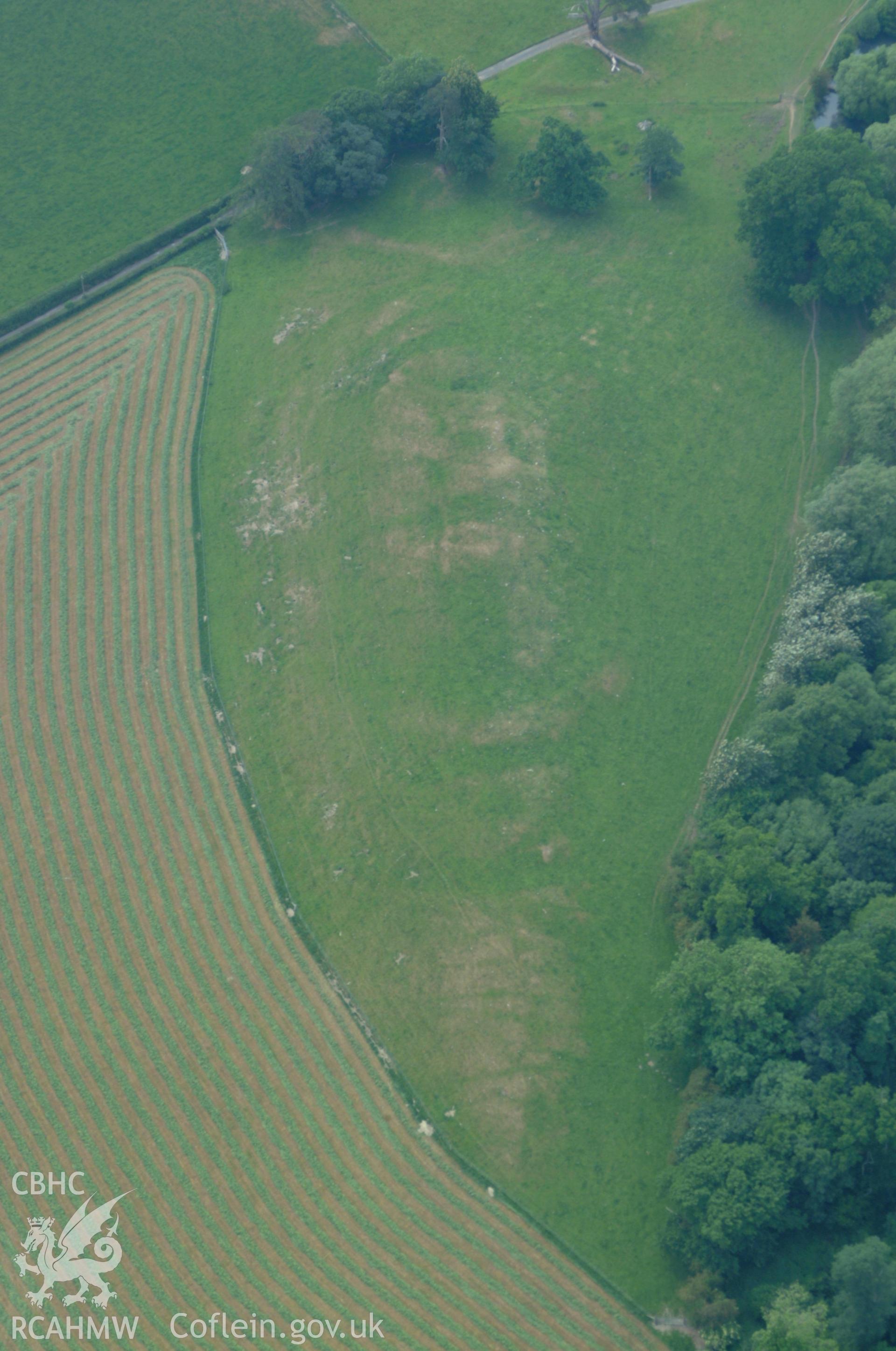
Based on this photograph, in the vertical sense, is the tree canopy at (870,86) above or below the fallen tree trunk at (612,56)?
below

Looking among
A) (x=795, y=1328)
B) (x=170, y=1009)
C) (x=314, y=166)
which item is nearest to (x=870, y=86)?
(x=314, y=166)

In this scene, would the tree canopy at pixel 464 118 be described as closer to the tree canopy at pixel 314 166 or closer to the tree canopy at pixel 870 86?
the tree canopy at pixel 314 166

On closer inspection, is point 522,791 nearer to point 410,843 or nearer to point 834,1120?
point 410,843

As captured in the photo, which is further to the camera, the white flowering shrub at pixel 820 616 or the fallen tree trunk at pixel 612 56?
the fallen tree trunk at pixel 612 56

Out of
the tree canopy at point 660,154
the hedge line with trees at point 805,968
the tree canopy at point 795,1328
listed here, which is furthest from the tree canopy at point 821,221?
the tree canopy at point 795,1328

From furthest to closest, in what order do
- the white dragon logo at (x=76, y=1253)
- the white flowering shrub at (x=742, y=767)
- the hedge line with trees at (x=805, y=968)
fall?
1. the white flowering shrub at (x=742, y=767)
2. the white dragon logo at (x=76, y=1253)
3. the hedge line with trees at (x=805, y=968)

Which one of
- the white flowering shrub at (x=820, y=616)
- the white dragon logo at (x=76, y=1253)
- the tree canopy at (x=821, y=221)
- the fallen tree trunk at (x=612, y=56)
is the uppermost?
the fallen tree trunk at (x=612, y=56)

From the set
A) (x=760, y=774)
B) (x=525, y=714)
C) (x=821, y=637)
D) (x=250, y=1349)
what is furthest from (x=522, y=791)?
(x=250, y=1349)

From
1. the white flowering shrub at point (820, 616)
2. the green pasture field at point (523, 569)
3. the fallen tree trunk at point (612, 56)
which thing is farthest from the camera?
the fallen tree trunk at point (612, 56)
